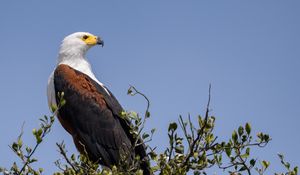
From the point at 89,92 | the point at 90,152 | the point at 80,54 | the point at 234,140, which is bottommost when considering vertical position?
the point at 234,140

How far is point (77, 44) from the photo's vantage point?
9.09m

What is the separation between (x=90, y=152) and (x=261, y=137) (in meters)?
3.71

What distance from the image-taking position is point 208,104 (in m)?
4.16

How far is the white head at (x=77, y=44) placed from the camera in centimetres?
888

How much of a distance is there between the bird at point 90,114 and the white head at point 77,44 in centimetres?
36

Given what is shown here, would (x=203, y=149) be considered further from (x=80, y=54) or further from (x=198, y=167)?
(x=80, y=54)

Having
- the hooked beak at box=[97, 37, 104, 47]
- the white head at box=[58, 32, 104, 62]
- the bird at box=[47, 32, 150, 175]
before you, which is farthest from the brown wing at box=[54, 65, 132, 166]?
the hooked beak at box=[97, 37, 104, 47]

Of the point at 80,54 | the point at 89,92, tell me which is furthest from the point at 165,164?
the point at 80,54

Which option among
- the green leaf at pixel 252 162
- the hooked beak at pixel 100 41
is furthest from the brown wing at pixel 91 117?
the green leaf at pixel 252 162

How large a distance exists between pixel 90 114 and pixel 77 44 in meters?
1.44

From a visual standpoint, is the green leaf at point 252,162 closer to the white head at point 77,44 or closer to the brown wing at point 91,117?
the brown wing at point 91,117

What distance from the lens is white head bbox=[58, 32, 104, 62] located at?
8883 millimetres

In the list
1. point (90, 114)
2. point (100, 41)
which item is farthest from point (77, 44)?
point (90, 114)

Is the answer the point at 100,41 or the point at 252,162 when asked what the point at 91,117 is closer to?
the point at 100,41
